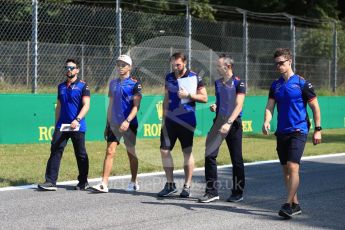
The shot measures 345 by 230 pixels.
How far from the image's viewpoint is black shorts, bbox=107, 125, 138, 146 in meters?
9.41

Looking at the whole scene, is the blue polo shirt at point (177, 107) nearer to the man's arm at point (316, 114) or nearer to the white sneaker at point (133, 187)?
the white sneaker at point (133, 187)

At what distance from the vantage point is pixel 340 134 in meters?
21.8

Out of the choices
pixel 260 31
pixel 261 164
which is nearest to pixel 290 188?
pixel 261 164

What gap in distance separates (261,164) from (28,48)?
6527mm

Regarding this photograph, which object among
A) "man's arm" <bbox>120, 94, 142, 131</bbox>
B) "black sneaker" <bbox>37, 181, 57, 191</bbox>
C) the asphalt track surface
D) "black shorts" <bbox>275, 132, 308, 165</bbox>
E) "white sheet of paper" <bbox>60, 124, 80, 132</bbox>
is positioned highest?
"man's arm" <bbox>120, 94, 142, 131</bbox>

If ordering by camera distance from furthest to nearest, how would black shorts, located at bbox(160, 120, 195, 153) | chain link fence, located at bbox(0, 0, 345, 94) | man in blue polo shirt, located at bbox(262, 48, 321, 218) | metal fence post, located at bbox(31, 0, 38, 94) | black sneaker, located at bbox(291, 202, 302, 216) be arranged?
chain link fence, located at bbox(0, 0, 345, 94)
metal fence post, located at bbox(31, 0, 38, 94)
black shorts, located at bbox(160, 120, 195, 153)
black sneaker, located at bbox(291, 202, 302, 216)
man in blue polo shirt, located at bbox(262, 48, 321, 218)

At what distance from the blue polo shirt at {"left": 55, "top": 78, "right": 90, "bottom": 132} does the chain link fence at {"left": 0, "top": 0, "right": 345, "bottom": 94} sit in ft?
22.8

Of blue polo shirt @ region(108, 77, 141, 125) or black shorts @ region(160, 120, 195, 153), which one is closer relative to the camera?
black shorts @ region(160, 120, 195, 153)

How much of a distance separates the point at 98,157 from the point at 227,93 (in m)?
5.26

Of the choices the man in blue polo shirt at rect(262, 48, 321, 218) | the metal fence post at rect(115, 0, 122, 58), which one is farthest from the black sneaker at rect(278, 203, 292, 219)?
the metal fence post at rect(115, 0, 122, 58)

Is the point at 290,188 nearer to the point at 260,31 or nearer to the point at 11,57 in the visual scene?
the point at 11,57

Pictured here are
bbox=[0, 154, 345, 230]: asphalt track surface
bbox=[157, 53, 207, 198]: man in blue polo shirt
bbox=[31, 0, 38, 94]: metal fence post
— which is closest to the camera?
bbox=[0, 154, 345, 230]: asphalt track surface

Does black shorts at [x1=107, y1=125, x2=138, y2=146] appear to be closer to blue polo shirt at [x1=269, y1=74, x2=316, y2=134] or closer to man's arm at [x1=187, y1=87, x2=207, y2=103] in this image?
man's arm at [x1=187, y1=87, x2=207, y2=103]

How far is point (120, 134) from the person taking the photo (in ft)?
31.1
